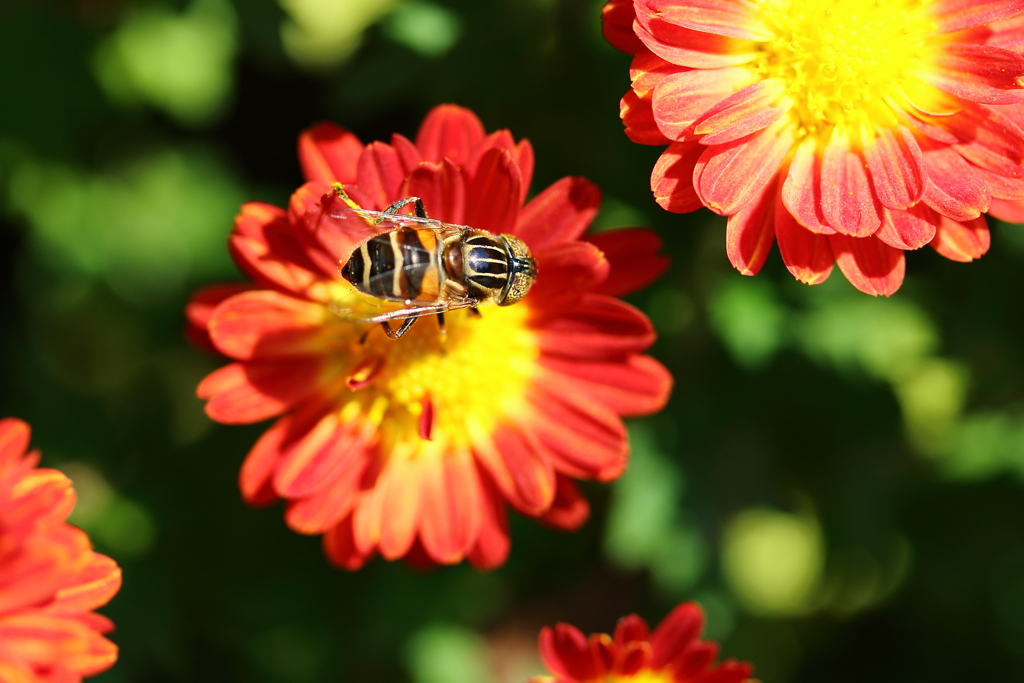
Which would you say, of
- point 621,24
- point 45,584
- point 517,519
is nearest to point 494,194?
point 621,24

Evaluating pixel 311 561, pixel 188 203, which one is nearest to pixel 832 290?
pixel 311 561

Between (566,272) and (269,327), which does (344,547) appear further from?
(566,272)

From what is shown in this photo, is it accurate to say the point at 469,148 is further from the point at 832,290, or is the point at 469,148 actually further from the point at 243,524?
the point at 243,524

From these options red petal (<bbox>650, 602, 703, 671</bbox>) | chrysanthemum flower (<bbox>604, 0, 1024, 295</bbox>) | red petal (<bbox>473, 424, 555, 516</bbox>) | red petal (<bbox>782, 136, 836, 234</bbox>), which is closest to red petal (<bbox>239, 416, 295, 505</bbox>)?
red petal (<bbox>473, 424, 555, 516</bbox>)

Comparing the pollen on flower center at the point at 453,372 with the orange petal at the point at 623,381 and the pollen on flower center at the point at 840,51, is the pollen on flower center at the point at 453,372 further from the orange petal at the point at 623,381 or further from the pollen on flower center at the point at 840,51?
the pollen on flower center at the point at 840,51

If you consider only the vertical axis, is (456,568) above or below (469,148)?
below

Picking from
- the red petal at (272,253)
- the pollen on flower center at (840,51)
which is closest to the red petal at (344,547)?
the red petal at (272,253)
